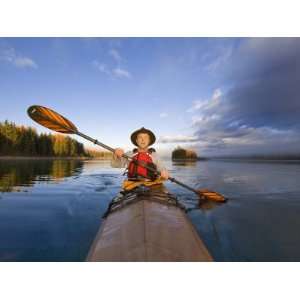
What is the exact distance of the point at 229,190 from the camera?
24.4ft

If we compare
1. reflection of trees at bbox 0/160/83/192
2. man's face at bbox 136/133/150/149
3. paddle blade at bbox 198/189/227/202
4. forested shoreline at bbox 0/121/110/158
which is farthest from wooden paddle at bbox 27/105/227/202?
forested shoreline at bbox 0/121/110/158

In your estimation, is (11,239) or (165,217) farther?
(11,239)

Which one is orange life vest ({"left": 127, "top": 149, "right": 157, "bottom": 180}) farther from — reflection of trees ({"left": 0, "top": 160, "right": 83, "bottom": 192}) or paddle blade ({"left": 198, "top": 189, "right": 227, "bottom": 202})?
reflection of trees ({"left": 0, "top": 160, "right": 83, "bottom": 192})

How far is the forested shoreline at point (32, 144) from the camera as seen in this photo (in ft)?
87.0

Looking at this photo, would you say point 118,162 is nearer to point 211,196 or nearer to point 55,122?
point 55,122

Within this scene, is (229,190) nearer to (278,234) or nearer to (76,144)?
(278,234)

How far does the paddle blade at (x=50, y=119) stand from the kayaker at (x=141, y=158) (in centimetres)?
96

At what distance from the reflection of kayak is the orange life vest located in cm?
154

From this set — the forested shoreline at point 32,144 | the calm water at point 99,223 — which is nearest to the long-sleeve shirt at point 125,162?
the calm water at point 99,223

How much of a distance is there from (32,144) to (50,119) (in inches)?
1156

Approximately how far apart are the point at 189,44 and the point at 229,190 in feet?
14.5

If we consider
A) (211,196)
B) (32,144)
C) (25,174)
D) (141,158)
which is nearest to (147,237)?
(141,158)
